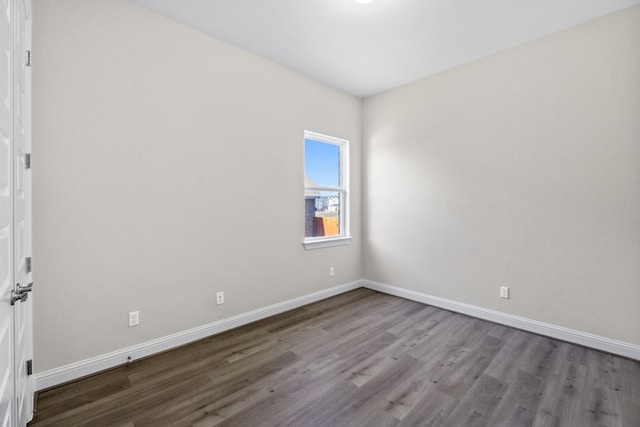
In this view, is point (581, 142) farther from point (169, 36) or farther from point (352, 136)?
point (169, 36)

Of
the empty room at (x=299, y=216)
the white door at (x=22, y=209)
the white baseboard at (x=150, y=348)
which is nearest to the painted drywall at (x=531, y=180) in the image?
the empty room at (x=299, y=216)

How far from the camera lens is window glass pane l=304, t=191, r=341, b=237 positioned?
3666 mm

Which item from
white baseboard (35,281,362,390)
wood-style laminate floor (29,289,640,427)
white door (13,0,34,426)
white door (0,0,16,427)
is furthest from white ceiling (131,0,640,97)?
wood-style laminate floor (29,289,640,427)

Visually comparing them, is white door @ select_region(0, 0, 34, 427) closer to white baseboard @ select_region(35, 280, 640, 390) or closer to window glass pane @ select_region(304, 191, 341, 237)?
white baseboard @ select_region(35, 280, 640, 390)

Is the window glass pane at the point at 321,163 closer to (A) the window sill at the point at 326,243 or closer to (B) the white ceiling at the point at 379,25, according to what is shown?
(A) the window sill at the point at 326,243

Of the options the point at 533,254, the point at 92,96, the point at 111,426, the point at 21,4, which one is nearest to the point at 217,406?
the point at 111,426

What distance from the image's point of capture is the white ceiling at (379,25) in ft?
7.47

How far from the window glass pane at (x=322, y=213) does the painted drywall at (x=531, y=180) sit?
2.58ft

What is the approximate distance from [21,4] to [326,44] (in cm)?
219

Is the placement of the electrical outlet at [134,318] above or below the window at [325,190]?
below

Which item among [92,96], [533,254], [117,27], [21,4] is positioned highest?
[117,27]

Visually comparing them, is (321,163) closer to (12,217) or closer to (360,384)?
(360,384)

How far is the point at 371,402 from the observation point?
5.93 feet

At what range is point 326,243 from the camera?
3727 mm
